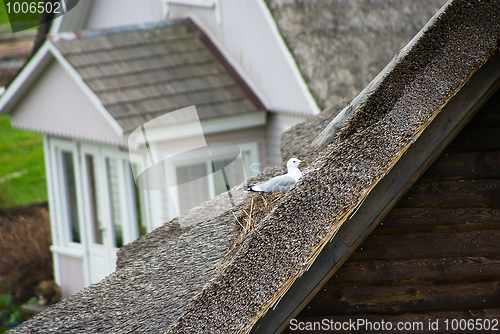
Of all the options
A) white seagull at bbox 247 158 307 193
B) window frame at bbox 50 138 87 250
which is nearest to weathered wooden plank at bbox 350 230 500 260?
white seagull at bbox 247 158 307 193

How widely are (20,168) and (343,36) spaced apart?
13.0 metres

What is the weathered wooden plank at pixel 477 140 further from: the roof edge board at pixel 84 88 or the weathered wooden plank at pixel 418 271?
the roof edge board at pixel 84 88

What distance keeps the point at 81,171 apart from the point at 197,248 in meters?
5.90

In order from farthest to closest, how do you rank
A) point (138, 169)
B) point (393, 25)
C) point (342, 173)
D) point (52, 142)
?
point (52, 142) → point (393, 25) → point (138, 169) → point (342, 173)

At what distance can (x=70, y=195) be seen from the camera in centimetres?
909

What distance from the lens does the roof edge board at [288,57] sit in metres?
7.20

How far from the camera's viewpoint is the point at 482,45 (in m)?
1.99

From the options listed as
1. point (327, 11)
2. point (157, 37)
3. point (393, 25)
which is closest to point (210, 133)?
point (157, 37)

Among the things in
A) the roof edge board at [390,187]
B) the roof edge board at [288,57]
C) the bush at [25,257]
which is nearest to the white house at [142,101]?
the roof edge board at [288,57]

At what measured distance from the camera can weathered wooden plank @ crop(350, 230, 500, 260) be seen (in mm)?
2328

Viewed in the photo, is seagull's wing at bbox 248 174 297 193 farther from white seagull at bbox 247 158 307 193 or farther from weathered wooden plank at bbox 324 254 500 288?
weathered wooden plank at bbox 324 254 500 288

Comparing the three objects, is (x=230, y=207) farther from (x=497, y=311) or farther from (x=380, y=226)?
(x=497, y=311)

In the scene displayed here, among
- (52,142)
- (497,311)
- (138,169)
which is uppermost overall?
(52,142)

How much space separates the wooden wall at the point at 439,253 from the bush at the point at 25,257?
29.8ft
